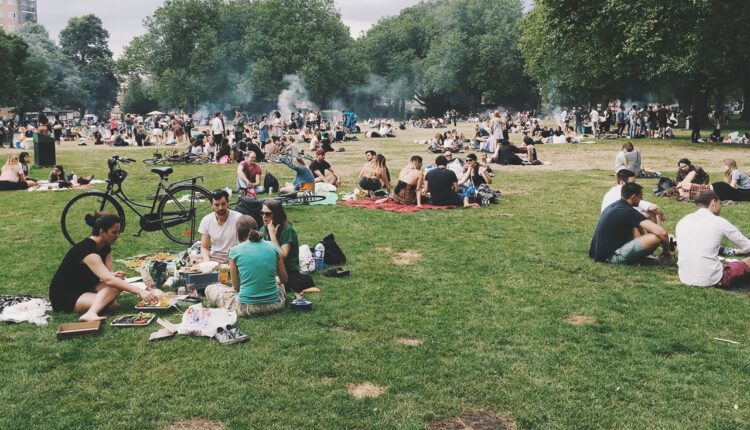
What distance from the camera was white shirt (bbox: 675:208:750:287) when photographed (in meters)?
7.92

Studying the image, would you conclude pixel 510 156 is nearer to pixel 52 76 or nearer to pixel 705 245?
pixel 705 245

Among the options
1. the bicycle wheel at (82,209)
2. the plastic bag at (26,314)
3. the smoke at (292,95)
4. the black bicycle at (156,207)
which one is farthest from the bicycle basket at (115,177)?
the smoke at (292,95)

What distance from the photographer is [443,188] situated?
1426cm

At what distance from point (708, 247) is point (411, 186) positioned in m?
7.38

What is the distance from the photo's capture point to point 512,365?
5746 millimetres

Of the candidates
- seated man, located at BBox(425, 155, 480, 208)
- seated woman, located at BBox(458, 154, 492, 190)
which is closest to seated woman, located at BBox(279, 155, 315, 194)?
seated man, located at BBox(425, 155, 480, 208)

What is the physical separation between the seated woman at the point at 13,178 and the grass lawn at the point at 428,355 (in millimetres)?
7530

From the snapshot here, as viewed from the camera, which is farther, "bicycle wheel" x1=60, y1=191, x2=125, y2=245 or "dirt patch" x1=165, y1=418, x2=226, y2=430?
"bicycle wheel" x1=60, y1=191, x2=125, y2=245

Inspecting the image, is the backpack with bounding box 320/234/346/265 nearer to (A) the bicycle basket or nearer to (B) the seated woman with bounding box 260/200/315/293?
(B) the seated woman with bounding box 260/200/315/293

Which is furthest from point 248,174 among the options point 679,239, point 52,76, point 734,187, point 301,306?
point 52,76

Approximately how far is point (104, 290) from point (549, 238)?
7280 millimetres

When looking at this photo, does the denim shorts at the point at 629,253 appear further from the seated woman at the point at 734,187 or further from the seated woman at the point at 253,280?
the seated woman at the point at 734,187

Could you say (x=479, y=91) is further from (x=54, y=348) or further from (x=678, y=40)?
(x=54, y=348)

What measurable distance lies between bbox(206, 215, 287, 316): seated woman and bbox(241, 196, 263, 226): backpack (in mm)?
3046
